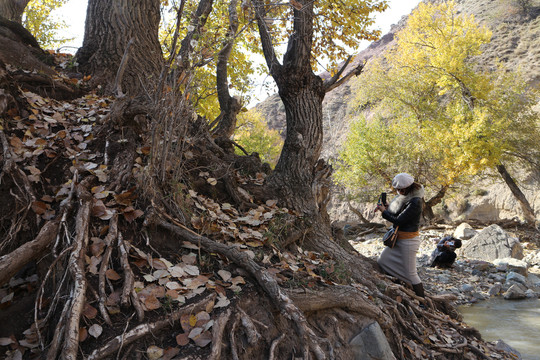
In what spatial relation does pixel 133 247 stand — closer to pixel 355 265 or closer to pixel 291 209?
pixel 291 209

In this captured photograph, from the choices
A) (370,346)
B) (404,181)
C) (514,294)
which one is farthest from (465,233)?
(370,346)

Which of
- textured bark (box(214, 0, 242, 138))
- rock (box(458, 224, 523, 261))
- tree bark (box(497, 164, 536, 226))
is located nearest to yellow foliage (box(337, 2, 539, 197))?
tree bark (box(497, 164, 536, 226))

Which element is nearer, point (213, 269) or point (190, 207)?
point (213, 269)

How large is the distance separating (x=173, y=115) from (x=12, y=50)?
350 centimetres

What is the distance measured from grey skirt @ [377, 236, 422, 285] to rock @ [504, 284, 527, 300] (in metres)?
4.12

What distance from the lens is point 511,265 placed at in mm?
9344

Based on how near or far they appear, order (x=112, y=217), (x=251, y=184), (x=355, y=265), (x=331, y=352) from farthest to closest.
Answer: (x=251, y=184)
(x=355, y=265)
(x=112, y=217)
(x=331, y=352)

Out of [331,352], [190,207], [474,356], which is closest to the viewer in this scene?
[331,352]

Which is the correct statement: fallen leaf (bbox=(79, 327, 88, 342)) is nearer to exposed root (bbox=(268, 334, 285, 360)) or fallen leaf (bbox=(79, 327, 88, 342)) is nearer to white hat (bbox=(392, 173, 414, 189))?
exposed root (bbox=(268, 334, 285, 360))

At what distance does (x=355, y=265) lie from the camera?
4367mm

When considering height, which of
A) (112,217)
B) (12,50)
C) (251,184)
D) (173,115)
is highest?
(12,50)

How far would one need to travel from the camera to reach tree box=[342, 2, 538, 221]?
16.4 meters

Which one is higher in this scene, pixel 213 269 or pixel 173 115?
pixel 173 115

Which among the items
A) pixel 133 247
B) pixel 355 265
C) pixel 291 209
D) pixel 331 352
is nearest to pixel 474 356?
pixel 355 265
